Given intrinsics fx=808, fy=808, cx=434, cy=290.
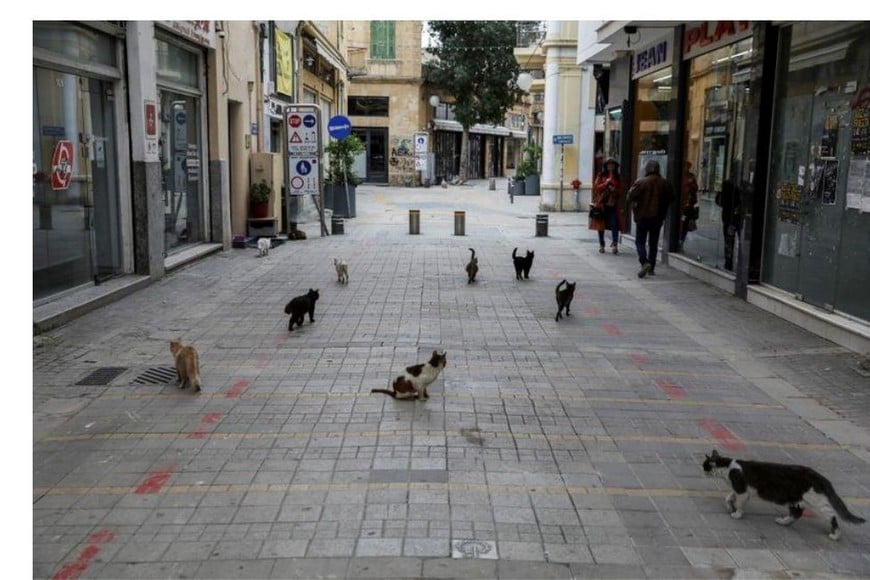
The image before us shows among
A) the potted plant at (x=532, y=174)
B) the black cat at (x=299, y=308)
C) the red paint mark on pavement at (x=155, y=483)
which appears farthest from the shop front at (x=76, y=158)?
the potted plant at (x=532, y=174)

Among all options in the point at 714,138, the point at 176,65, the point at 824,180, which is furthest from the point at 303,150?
the point at 824,180

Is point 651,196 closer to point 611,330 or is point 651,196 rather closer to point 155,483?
point 611,330

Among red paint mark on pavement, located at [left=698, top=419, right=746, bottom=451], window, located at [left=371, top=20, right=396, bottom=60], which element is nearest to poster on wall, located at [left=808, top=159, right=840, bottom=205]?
red paint mark on pavement, located at [left=698, top=419, right=746, bottom=451]

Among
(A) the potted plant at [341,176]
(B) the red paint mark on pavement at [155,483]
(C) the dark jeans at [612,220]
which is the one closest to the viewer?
(B) the red paint mark on pavement at [155,483]

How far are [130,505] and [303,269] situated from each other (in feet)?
28.7

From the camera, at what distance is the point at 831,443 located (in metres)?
5.64

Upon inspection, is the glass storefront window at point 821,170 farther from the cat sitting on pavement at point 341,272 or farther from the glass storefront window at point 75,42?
the glass storefront window at point 75,42

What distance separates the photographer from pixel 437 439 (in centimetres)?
549

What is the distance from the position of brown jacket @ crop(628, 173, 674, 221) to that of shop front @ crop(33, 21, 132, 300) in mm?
7521

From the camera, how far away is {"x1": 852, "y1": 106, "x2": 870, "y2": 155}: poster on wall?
315 inches

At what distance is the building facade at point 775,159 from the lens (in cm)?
834

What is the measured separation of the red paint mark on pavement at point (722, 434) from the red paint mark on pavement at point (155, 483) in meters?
3.65

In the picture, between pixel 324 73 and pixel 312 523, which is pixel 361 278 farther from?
pixel 324 73
